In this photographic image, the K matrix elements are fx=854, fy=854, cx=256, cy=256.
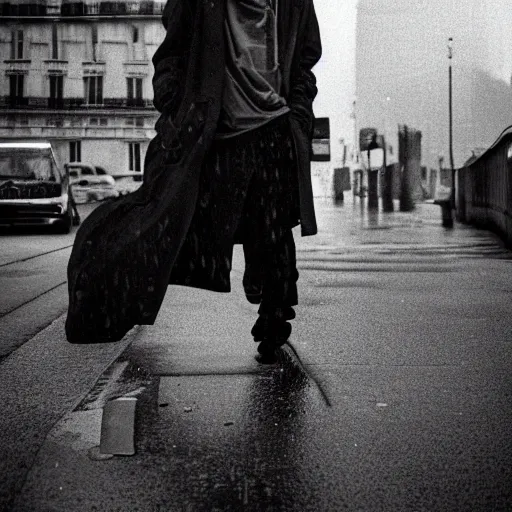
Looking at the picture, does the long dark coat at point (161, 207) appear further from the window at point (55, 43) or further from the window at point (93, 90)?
the window at point (55, 43)

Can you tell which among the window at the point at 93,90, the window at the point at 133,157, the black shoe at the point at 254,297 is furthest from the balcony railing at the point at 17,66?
the black shoe at the point at 254,297

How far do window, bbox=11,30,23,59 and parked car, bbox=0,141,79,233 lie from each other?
3870cm

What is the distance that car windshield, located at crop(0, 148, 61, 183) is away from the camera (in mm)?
17562

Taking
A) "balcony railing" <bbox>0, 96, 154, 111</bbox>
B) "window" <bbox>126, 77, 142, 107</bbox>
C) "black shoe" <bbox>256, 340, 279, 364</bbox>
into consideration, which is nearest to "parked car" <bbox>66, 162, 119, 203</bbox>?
"balcony railing" <bbox>0, 96, 154, 111</bbox>

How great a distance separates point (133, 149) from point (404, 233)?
128ft

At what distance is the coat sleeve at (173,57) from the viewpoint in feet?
11.6

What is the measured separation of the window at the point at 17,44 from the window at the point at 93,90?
4619 mm

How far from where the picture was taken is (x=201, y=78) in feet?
11.5

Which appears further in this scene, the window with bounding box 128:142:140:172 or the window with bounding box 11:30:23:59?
the window with bounding box 11:30:23:59

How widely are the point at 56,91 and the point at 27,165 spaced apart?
1464 inches

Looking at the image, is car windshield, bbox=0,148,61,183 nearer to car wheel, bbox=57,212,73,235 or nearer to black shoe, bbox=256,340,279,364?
car wheel, bbox=57,212,73,235

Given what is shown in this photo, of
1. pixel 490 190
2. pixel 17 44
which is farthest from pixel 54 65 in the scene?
pixel 490 190

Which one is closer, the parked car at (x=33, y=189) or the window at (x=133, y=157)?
the parked car at (x=33, y=189)

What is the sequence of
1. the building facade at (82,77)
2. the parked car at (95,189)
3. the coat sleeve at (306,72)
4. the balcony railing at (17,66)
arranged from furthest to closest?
the balcony railing at (17,66) < the building facade at (82,77) < the parked car at (95,189) < the coat sleeve at (306,72)
